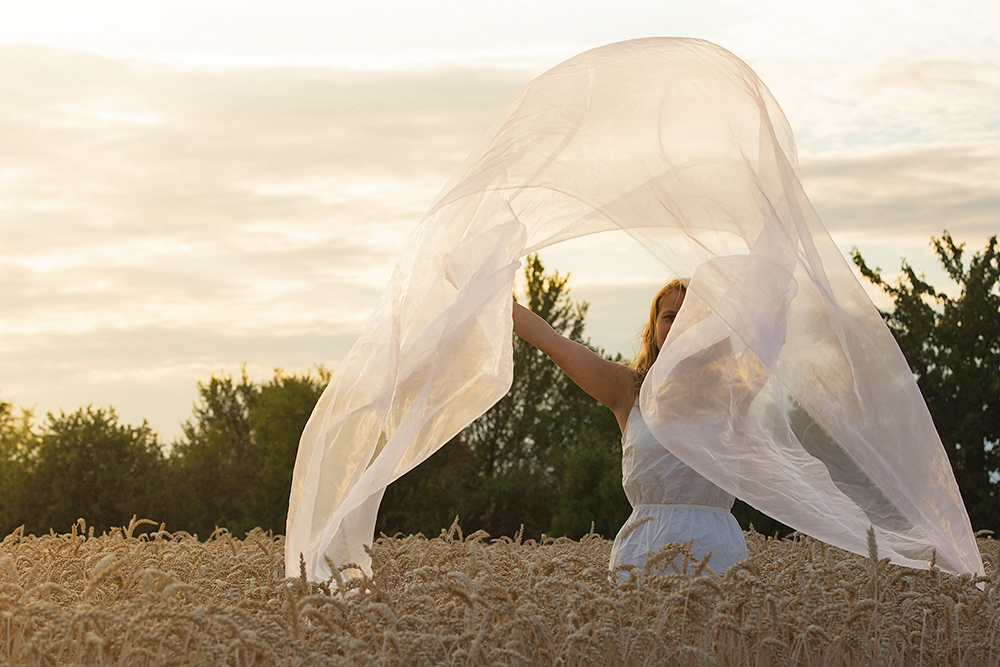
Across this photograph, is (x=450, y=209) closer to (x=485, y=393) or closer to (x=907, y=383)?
(x=485, y=393)

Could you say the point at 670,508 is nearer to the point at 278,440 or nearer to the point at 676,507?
the point at 676,507

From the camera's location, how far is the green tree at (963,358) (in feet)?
37.4

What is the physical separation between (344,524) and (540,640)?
3.72 ft

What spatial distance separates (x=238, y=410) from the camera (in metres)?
27.5

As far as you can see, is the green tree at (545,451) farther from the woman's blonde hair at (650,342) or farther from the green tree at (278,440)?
the woman's blonde hair at (650,342)

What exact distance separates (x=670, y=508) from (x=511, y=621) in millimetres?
1945

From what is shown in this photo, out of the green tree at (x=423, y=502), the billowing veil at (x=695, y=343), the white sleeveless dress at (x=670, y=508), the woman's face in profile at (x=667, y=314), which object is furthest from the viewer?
the green tree at (x=423, y=502)

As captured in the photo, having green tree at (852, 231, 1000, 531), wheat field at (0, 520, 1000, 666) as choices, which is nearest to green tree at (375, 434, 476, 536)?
green tree at (852, 231, 1000, 531)

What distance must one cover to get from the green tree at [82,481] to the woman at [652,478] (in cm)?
906

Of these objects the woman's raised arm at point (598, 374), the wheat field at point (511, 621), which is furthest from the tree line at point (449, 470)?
the wheat field at point (511, 621)

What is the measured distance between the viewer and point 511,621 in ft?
7.94

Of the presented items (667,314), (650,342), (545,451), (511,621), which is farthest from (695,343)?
(545,451)

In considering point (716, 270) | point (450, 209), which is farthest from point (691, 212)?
point (450, 209)

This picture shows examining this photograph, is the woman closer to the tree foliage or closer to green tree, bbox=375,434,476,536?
the tree foliage
